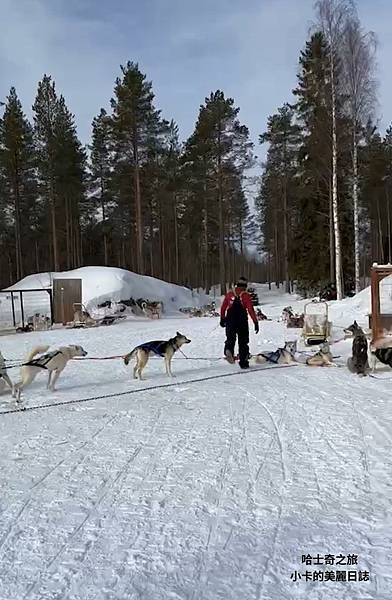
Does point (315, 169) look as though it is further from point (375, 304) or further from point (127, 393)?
point (127, 393)

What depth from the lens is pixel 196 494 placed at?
11.1 feet

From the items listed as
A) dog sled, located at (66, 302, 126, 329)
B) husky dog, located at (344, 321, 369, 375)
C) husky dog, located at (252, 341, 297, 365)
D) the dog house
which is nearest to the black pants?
husky dog, located at (252, 341, 297, 365)

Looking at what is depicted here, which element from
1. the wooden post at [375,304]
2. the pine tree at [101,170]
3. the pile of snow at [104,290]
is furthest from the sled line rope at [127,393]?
the pine tree at [101,170]

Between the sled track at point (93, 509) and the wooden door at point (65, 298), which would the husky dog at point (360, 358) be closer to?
the sled track at point (93, 509)

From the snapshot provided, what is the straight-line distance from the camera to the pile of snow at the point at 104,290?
21.9 m

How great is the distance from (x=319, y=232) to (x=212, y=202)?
36.9ft

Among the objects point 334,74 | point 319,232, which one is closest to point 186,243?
point 319,232

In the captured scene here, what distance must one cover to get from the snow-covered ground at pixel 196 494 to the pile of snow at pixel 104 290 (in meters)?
15.7

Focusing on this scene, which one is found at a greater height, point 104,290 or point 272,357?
point 104,290

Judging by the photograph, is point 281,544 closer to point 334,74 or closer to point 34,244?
point 334,74

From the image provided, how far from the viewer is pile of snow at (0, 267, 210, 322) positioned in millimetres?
21906

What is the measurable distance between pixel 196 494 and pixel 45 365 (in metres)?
3.96

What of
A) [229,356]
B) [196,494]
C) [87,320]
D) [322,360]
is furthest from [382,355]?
[87,320]

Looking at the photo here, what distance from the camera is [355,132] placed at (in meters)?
18.2
